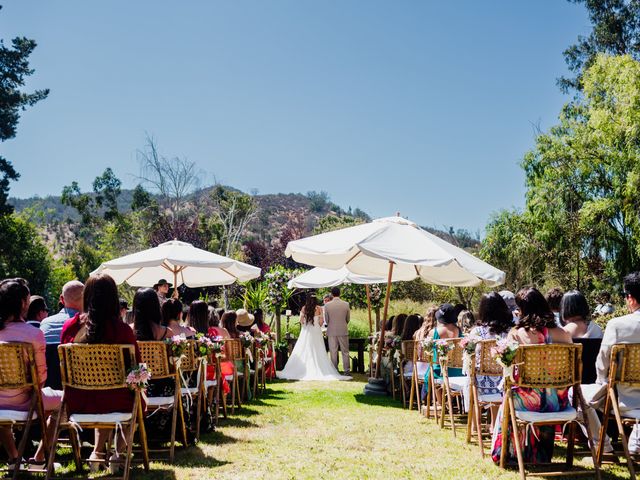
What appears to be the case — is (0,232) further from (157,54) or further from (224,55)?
(224,55)

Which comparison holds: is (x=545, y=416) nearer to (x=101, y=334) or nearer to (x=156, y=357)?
(x=156, y=357)

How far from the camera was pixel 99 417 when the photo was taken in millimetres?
5016

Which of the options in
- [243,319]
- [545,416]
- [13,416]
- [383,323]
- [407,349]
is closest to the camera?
[13,416]

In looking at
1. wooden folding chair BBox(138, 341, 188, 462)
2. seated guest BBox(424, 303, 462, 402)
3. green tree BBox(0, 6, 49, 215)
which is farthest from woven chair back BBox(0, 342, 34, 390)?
green tree BBox(0, 6, 49, 215)

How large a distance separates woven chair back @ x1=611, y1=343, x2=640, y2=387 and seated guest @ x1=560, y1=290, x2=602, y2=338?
1.48 meters

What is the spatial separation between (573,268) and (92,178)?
57424mm

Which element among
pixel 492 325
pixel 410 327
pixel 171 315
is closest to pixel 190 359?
pixel 171 315

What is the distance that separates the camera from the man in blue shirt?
6359 millimetres

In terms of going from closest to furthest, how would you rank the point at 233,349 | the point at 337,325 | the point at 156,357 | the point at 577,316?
the point at 156,357 → the point at 577,316 → the point at 233,349 → the point at 337,325

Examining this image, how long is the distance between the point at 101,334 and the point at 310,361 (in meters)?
10.1

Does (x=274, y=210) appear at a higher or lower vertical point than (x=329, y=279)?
higher

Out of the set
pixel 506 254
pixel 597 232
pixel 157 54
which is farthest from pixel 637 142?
pixel 157 54

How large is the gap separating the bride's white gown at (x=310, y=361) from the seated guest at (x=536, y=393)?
29.7ft

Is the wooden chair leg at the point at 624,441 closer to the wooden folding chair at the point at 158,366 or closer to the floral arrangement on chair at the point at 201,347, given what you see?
the wooden folding chair at the point at 158,366
